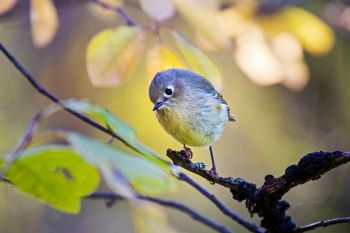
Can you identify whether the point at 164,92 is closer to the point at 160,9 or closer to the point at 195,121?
the point at 195,121

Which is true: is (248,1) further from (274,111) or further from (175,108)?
(274,111)

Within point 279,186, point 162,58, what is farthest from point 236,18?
point 279,186

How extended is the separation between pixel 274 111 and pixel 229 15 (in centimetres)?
152

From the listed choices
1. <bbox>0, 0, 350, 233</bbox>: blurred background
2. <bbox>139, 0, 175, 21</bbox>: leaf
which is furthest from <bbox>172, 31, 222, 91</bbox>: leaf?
<bbox>0, 0, 350, 233</bbox>: blurred background

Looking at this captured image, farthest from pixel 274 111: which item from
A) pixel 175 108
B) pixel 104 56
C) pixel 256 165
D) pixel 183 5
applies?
pixel 104 56

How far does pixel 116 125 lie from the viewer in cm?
69

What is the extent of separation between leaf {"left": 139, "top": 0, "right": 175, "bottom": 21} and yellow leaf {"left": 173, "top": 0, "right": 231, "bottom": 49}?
0.04 m

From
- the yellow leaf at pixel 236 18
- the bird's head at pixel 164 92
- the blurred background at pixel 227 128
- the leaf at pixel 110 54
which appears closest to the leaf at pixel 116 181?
the leaf at pixel 110 54

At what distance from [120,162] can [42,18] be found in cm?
119

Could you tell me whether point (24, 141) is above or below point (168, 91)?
below

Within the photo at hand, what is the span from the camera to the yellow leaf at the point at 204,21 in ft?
4.62

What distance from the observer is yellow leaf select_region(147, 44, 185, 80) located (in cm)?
132

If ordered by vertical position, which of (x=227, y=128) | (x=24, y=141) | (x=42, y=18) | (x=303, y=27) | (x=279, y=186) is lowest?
(x=24, y=141)

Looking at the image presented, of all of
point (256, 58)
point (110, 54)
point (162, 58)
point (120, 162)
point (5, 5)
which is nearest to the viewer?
point (120, 162)
